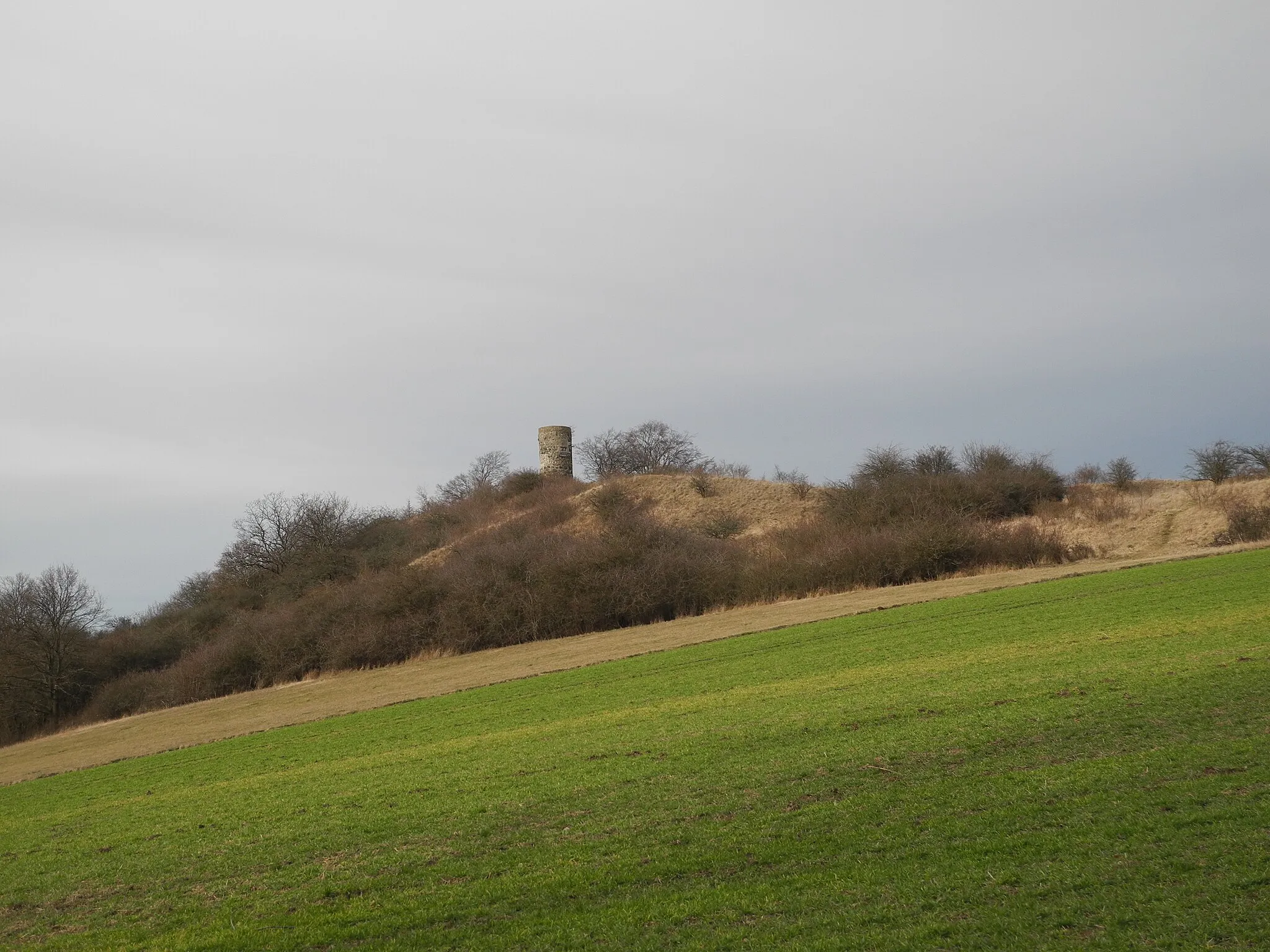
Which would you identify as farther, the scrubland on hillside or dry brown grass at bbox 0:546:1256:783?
the scrubland on hillside

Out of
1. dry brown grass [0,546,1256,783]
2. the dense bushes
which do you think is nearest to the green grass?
dry brown grass [0,546,1256,783]

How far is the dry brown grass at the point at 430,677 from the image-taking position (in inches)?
1224

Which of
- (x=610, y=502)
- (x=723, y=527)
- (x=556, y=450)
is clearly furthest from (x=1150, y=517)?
(x=556, y=450)

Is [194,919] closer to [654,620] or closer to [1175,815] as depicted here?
[1175,815]

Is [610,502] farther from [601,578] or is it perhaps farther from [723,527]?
[601,578]

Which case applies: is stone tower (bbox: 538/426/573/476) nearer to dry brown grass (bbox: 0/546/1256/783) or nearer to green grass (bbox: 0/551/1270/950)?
dry brown grass (bbox: 0/546/1256/783)

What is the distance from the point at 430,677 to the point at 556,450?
42989 mm

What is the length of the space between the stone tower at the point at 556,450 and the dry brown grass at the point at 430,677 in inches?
1374

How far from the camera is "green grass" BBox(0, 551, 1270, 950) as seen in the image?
698 centimetres

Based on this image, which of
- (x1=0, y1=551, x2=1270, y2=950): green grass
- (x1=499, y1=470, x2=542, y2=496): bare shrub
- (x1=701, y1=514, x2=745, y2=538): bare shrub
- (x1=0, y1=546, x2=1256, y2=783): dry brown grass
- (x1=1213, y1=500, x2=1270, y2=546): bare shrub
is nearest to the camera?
(x1=0, y1=551, x2=1270, y2=950): green grass

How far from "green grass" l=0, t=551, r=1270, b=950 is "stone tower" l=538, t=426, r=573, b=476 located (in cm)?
5754

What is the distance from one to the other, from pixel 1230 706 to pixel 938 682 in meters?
5.53

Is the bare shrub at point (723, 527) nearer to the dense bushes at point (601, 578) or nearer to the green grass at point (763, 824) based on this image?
the dense bushes at point (601, 578)

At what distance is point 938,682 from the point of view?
54.9ft
